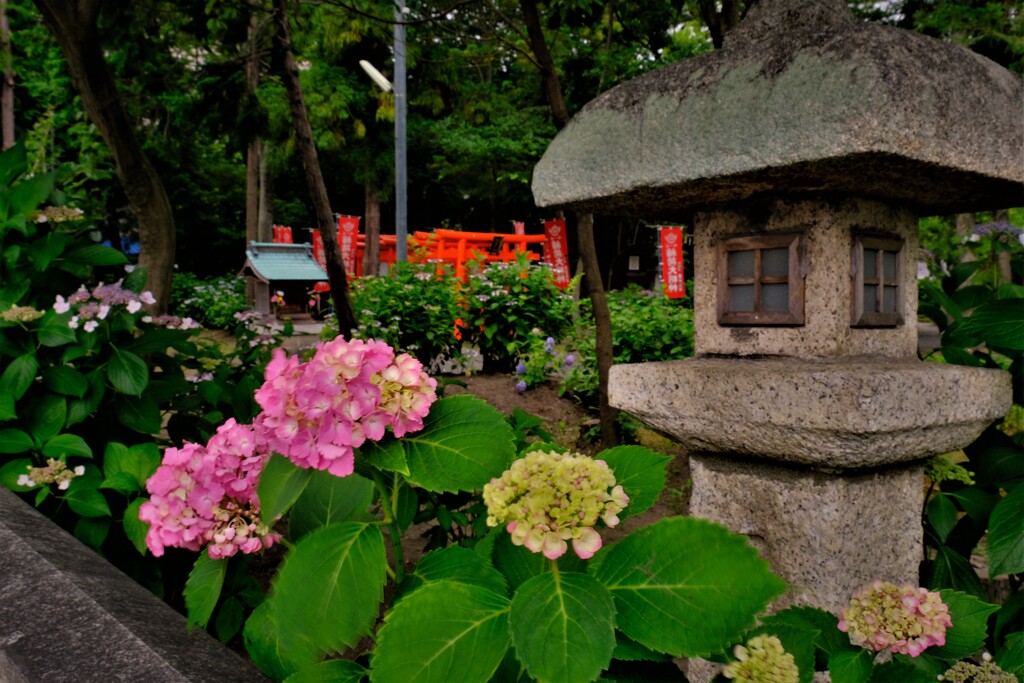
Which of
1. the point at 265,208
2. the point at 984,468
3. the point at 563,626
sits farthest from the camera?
the point at 265,208

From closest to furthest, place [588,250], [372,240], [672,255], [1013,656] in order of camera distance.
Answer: [1013,656], [588,250], [672,255], [372,240]

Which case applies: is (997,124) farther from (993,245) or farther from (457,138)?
(457,138)

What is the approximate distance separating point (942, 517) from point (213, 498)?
2.16 metres

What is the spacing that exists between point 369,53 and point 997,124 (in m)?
12.8

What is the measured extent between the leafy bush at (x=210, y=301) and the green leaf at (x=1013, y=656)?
44.1 ft

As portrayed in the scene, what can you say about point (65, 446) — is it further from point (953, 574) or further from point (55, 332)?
point (953, 574)

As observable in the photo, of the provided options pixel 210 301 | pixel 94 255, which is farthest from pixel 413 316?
pixel 210 301

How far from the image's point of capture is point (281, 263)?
1403 cm

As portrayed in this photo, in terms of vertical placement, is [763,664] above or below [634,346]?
below

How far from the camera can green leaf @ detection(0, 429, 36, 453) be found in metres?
1.84

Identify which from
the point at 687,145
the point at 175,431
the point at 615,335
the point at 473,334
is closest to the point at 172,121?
the point at 473,334

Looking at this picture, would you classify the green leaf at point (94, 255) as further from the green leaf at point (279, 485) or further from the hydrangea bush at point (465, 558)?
the green leaf at point (279, 485)

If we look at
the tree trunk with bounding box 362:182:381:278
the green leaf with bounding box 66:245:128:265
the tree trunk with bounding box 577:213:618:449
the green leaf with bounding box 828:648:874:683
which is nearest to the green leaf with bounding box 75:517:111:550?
the green leaf with bounding box 66:245:128:265

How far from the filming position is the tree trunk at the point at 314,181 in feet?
15.9
